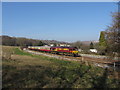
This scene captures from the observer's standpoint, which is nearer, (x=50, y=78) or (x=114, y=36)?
(x=50, y=78)

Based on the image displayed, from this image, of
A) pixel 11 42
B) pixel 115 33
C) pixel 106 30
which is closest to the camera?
pixel 115 33

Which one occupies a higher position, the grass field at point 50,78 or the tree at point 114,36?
the tree at point 114,36

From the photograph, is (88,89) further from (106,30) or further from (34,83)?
(106,30)

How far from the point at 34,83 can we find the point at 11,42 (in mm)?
88228

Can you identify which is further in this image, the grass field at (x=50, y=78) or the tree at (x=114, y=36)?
the tree at (x=114, y=36)

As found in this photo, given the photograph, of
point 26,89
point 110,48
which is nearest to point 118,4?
point 110,48

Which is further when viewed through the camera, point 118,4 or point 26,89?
point 118,4

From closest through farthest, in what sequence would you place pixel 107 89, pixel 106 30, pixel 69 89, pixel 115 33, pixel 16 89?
pixel 16 89 → pixel 69 89 → pixel 107 89 → pixel 115 33 → pixel 106 30

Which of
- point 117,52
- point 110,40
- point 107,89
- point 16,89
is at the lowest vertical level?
point 107,89

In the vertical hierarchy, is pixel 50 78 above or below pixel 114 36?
below

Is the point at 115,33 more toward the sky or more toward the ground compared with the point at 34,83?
more toward the sky

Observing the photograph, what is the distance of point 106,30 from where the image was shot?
565 inches

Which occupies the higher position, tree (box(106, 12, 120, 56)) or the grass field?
tree (box(106, 12, 120, 56))

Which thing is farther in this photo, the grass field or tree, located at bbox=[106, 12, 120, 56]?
tree, located at bbox=[106, 12, 120, 56]
